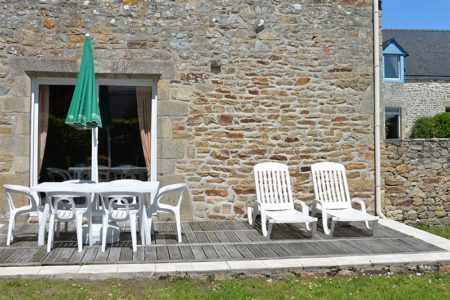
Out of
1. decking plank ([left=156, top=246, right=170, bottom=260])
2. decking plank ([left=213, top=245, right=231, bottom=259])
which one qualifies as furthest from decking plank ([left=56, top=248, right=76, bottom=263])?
decking plank ([left=213, top=245, right=231, bottom=259])

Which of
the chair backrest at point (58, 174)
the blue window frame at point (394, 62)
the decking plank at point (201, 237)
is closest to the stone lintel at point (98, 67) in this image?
the chair backrest at point (58, 174)

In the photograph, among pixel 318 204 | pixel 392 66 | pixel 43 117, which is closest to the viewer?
pixel 318 204

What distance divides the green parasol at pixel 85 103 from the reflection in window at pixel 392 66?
17.5m

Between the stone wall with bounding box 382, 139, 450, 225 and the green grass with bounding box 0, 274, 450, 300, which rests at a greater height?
the stone wall with bounding box 382, 139, 450, 225

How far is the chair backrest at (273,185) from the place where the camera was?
7.09 m

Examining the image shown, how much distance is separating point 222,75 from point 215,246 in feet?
10.2

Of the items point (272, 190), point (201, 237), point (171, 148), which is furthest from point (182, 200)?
point (272, 190)

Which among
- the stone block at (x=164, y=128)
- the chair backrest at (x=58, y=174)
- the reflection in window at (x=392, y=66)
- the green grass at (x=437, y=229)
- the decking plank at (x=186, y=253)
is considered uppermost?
the reflection in window at (x=392, y=66)

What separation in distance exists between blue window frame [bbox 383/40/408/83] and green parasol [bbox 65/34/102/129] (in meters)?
17.3

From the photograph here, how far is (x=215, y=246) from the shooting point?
5.71m

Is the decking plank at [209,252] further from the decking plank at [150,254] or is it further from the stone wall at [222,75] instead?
the stone wall at [222,75]

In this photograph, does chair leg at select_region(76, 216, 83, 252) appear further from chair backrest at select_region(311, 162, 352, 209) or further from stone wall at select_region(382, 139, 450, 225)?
stone wall at select_region(382, 139, 450, 225)

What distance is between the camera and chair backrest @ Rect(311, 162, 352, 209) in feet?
23.5

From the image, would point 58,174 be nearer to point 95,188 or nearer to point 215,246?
point 95,188
